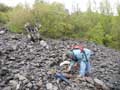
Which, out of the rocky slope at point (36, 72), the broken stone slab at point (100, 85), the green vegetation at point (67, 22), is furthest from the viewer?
the green vegetation at point (67, 22)

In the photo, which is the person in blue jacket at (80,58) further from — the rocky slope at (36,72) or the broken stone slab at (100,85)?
the broken stone slab at (100,85)

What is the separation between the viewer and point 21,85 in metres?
14.7

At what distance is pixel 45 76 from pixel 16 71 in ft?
5.23

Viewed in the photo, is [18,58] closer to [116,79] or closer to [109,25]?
[116,79]

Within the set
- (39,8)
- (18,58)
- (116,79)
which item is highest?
(39,8)

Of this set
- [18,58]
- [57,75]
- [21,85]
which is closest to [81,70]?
[57,75]

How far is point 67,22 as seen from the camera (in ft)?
151

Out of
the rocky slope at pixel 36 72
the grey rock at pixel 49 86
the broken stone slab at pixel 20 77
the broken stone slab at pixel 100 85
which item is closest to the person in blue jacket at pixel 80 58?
the rocky slope at pixel 36 72

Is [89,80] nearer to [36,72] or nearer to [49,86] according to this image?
[49,86]

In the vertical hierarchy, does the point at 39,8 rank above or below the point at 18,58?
above

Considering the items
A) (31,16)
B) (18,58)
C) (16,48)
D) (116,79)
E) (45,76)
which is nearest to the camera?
(45,76)

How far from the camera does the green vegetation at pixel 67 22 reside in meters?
41.9

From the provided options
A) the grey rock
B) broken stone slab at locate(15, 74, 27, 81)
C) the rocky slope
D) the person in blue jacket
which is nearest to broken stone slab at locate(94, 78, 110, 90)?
the rocky slope

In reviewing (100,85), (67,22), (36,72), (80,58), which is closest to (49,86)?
(36,72)
